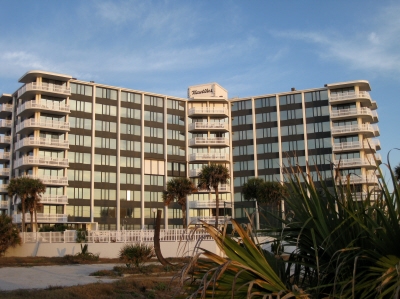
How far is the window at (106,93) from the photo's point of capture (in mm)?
92250

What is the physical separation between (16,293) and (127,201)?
74072mm

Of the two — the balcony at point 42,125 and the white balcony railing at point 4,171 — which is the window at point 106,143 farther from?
the white balcony railing at point 4,171

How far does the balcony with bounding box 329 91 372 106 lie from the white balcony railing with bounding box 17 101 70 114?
46.9 metres

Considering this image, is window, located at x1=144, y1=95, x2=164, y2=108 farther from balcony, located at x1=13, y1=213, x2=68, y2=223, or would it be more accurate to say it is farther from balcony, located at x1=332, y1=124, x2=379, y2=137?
balcony, located at x1=332, y1=124, x2=379, y2=137

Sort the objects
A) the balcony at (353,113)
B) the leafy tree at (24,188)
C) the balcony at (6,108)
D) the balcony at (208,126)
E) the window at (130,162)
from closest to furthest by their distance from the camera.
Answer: the leafy tree at (24,188)
the balcony at (353,113)
the balcony at (6,108)
the window at (130,162)
the balcony at (208,126)

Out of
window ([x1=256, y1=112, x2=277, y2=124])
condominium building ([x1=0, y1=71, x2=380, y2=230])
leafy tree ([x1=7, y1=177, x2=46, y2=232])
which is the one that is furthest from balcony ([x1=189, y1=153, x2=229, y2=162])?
leafy tree ([x1=7, y1=177, x2=46, y2=232])

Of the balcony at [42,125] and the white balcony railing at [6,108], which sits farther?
the white balcony railing at [6,108]

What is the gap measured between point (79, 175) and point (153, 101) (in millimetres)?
21571

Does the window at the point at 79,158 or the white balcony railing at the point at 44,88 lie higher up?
the white balcony railing at the point at 44,88

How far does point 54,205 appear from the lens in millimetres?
80938

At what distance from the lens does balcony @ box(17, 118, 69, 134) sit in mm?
78812

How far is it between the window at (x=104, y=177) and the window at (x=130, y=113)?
11.6 metres

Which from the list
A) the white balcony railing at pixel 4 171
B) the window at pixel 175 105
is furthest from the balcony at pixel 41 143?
the window at pixel 175 105

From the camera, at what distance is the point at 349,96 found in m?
89.7
